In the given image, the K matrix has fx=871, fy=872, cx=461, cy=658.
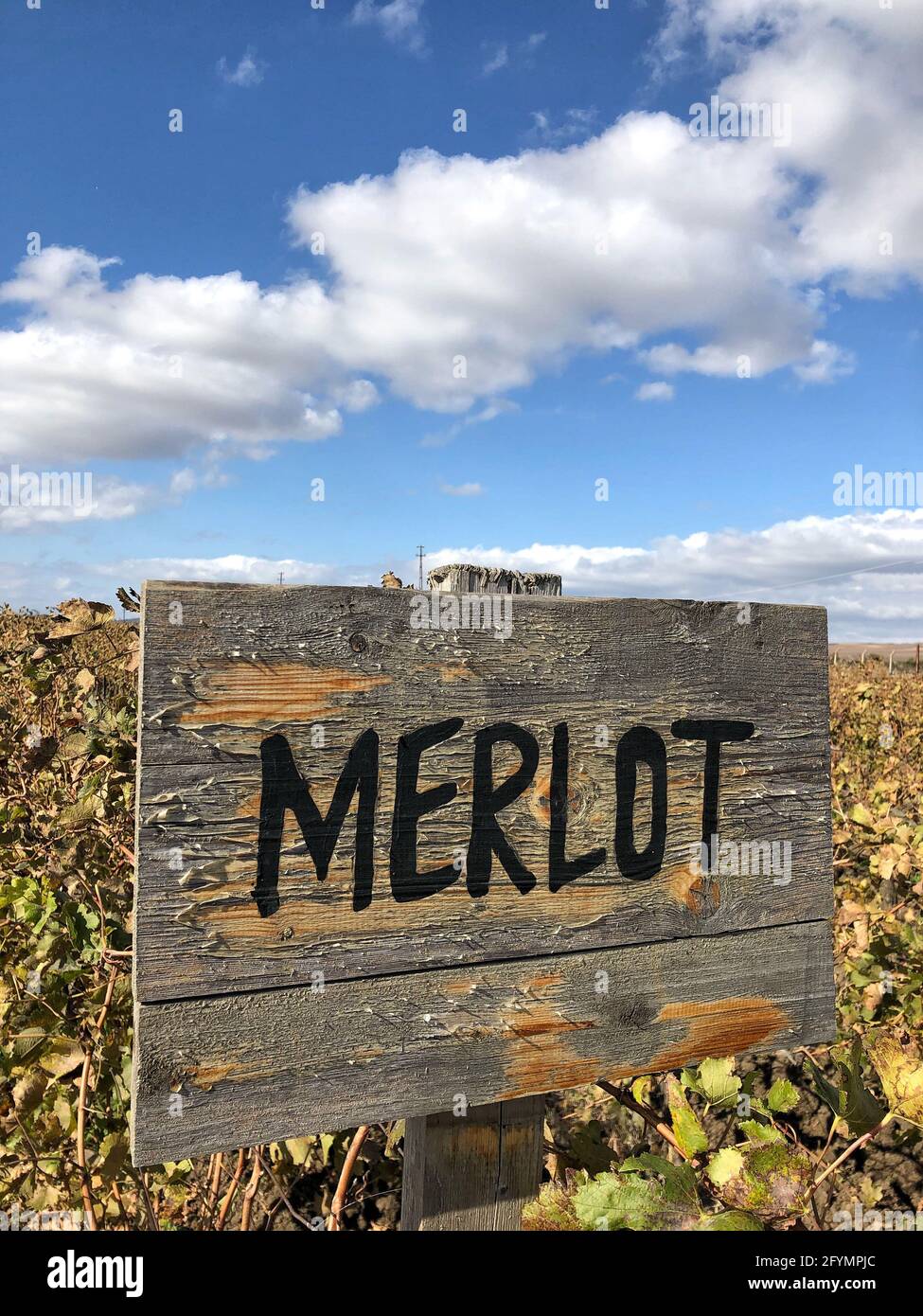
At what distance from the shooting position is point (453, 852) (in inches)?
41.4

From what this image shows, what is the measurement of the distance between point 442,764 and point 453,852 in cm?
11

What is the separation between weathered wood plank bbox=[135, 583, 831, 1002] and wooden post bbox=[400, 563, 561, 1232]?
164 mm

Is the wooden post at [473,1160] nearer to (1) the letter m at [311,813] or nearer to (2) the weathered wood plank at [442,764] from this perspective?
(2) the weathered wood plank at [442,764]

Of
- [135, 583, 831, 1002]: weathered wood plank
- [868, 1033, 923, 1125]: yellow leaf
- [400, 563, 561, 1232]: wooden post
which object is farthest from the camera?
[400, 563, 561, 1232]: wooden post

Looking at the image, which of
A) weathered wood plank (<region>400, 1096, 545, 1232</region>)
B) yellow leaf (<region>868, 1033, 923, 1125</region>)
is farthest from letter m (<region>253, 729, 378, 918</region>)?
yellow leaf (<region>868, 1033, 923, 1125</region>)

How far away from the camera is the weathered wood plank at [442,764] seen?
94 centimetres

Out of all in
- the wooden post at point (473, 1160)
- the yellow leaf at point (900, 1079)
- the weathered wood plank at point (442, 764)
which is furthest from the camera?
the wooden post at point (473, 1160)

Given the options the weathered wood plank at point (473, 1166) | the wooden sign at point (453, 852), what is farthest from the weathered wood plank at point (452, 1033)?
the weathered wood plank at point (473, 1166)

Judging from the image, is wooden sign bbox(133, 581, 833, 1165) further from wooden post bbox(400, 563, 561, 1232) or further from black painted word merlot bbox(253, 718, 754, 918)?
wooden post bbox(400, 563, 561, 1232)

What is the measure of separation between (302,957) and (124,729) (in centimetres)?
94

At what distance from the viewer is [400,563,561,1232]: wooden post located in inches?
45.3

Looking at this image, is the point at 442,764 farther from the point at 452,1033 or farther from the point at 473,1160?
the point at 473,1160
